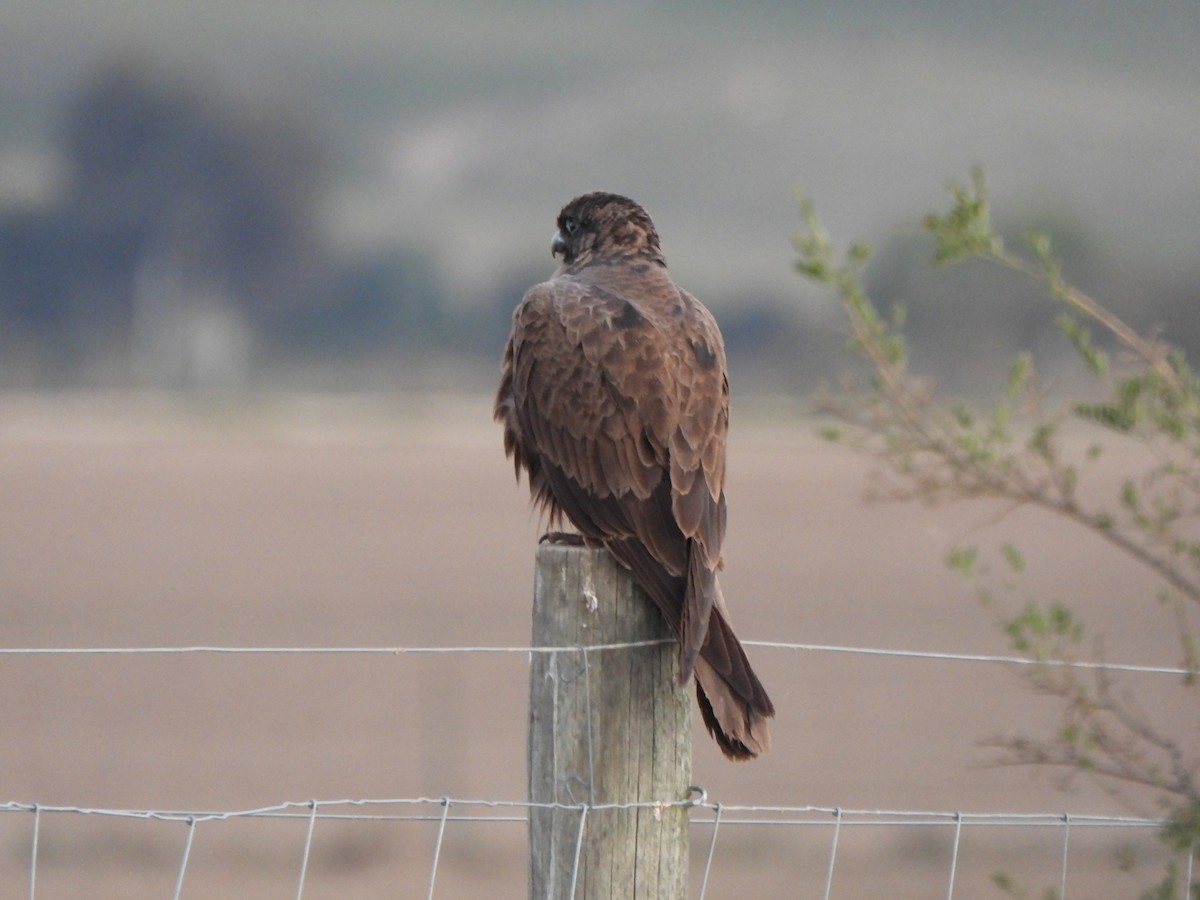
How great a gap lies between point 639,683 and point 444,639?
12.1m

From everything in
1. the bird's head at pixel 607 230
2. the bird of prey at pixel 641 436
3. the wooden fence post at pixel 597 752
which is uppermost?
the bird's head at pixel 607 230

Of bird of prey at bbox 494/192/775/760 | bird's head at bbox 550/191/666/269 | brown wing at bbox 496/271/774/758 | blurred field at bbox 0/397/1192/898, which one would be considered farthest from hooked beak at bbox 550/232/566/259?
blurred field at bbox 0/397/1192/898

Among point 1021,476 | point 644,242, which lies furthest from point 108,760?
point 1021,476

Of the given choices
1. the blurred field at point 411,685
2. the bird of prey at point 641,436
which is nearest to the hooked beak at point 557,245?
the bird of prey at point 641,436

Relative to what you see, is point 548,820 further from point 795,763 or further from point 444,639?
point 444,639

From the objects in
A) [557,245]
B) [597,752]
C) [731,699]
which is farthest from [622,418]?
[557,245]

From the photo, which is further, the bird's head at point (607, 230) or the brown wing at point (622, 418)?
the bird's head at point (607, 230)

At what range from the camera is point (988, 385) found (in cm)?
4866

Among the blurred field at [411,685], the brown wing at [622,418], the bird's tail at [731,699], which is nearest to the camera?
the bird's tail at [731,699]

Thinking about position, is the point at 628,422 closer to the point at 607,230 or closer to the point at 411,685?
the point at 607,230

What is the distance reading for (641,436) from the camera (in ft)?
13.3

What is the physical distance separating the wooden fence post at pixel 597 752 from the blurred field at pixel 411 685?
975mm

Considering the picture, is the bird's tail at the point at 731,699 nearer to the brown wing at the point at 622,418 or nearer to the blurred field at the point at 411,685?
the brown wing at the point at 622,418

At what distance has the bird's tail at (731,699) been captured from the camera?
10.6ft
